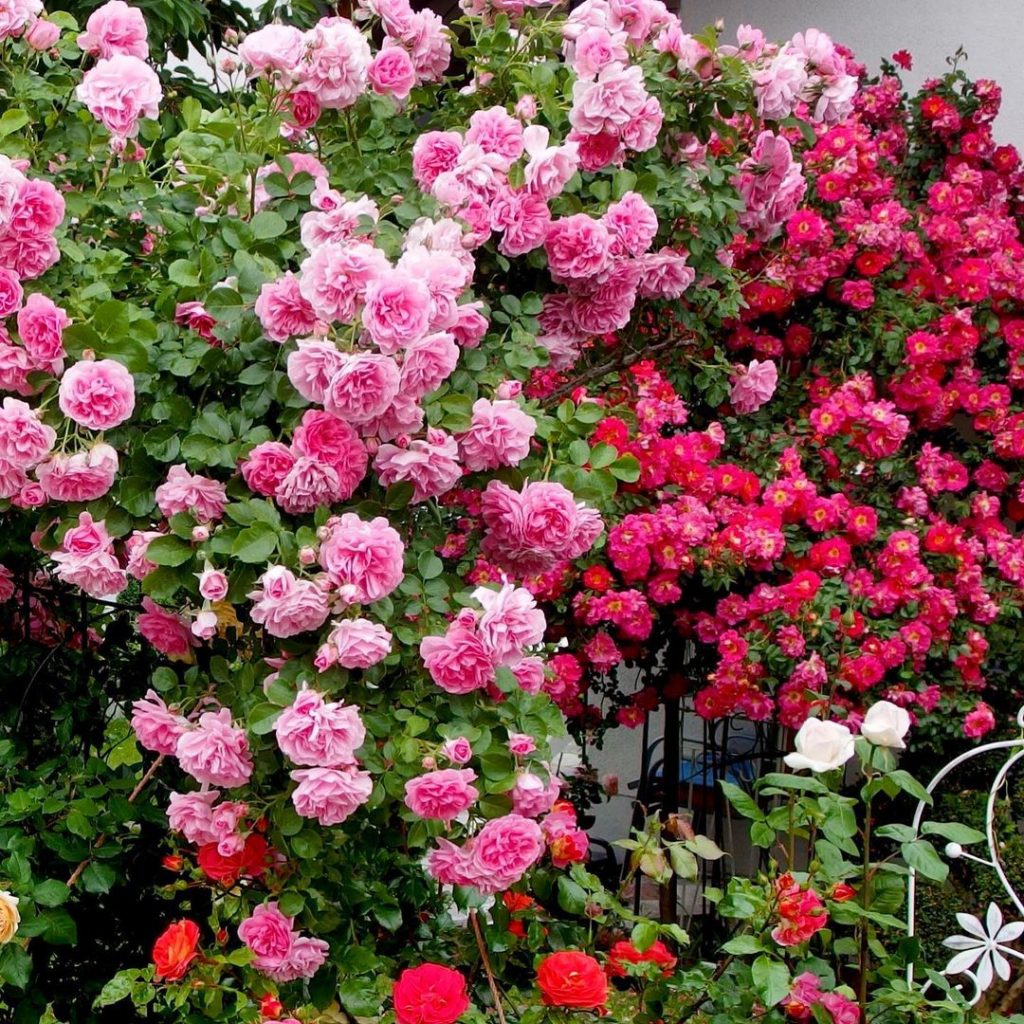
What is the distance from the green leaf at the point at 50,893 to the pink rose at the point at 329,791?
1.66 feet

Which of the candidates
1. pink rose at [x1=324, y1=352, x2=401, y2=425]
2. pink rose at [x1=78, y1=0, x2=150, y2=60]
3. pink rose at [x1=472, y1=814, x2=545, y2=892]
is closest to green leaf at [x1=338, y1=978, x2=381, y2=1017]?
pink rose at [x1=472, y1=814, x2=545, y2=892]

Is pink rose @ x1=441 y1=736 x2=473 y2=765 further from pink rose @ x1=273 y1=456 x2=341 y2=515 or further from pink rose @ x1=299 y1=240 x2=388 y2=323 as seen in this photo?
pink rose @ x1=299 y1=240 x2=388 y2=323

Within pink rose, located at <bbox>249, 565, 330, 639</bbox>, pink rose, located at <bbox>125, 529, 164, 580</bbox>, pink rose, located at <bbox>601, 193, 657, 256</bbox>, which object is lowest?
pink rose, located at <bbox>249, 565, 330, 639</bbox>

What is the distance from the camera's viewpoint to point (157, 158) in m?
1.96

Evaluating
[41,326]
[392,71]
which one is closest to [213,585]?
[41,326]

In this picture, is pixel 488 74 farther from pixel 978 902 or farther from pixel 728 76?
pixel 978 902

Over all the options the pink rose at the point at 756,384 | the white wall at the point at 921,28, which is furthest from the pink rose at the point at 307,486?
the white wall at the point at 921,28

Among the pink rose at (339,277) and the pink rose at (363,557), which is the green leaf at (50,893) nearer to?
the pink rose at (363,557)

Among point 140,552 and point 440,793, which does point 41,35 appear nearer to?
point 140,552

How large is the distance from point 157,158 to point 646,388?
129 centimetres

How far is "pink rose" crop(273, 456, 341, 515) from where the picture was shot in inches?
51.6

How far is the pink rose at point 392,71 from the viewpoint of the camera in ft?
5.47

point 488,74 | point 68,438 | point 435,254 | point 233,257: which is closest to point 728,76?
point 488,74

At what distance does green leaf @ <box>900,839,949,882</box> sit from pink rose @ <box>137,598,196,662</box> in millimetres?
870
